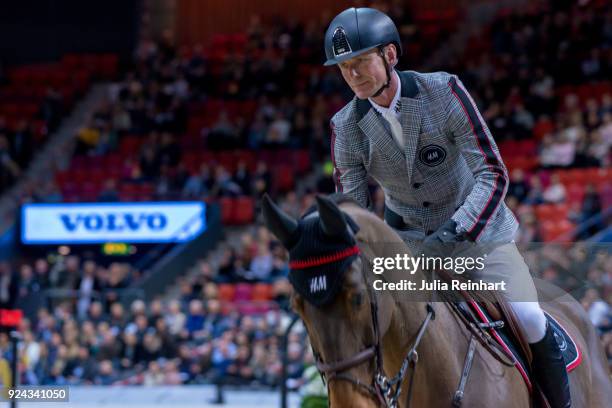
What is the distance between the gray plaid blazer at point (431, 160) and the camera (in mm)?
3363

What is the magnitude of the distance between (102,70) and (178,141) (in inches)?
223

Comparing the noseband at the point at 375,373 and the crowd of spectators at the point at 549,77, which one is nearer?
the noseband at the point at 375,373

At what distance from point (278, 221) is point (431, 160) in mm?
1019

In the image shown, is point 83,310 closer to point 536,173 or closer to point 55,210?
point 55,210

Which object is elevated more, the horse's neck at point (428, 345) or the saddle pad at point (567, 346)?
the horse's neck at point (428, 345)

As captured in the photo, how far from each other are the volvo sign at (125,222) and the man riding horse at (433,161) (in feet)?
43.5

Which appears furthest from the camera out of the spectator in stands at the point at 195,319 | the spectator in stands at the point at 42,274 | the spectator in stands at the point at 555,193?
the spectator in stands at the point at 42,274

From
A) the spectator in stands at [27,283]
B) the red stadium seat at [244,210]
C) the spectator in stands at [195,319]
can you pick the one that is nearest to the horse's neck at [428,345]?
the spectator in stands at [195,319]

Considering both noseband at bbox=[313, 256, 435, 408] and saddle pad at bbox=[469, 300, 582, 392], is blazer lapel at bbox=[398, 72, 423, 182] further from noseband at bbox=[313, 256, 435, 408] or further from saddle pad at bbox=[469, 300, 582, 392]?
noseband at bbox=[313, 256, 435, 408]

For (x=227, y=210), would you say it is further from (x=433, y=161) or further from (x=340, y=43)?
(x=340, y=43)

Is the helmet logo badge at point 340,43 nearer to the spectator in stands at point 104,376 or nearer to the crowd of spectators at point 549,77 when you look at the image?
the spectator in stands at point 104,376

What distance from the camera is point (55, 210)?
17.3 metres

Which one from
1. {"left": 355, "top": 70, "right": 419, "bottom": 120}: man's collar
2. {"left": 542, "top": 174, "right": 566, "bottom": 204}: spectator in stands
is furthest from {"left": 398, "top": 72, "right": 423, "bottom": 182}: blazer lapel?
{"left": 542, "top": 174, "right": 566, "bottom": 204}: spectator in stands

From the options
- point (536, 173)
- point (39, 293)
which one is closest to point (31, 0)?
point (39, 293)
